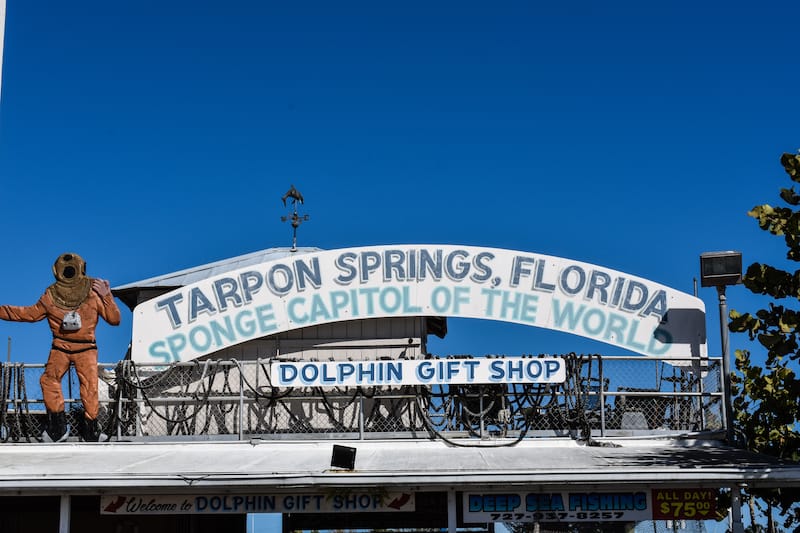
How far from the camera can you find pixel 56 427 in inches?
581

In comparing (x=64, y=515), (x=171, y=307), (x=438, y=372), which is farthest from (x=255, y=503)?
(x=171, y=307)

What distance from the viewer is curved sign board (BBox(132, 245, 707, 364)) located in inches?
589

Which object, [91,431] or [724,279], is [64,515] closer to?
[91,431]

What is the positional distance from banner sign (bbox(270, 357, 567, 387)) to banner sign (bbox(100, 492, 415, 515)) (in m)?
2.32

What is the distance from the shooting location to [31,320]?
583 inches

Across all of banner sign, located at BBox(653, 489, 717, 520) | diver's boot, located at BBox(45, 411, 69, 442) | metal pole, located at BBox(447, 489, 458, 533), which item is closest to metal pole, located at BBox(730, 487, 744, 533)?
banner sign, located at BBox(653, 489, 717, 520)

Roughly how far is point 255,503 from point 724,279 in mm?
7481

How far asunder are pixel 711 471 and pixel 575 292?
13.3 feet

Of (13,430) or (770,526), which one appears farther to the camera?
(770,526)

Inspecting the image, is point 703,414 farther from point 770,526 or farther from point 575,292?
point 770,526

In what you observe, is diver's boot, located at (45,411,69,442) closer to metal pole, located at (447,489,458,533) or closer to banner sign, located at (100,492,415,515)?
banner sign, located at (100,492,415,515)

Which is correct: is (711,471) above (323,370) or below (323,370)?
below

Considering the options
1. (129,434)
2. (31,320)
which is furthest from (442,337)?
(31,320)

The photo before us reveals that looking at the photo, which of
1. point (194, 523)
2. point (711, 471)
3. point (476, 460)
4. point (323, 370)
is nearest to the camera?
point (711, 471)
